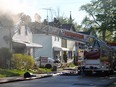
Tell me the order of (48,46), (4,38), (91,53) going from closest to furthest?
(91,53) < (4,38) < (48,46)

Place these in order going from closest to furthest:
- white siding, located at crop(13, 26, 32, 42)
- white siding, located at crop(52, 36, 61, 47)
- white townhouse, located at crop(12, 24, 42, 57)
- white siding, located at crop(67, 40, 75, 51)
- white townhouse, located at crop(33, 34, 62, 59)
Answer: white townhouse, located at crop(12, 24, 42, 57) < white siding, located at crop(13, 26, 32, 42) < white townhouse, located at crop(33, 34, 62, 59) < white siding, located at crop(52, 36, 61, 47) < white siding, located at crop(67, 40, 75, 51)

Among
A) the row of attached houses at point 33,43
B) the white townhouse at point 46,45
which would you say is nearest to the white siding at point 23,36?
the row of attached houses at point 33,43

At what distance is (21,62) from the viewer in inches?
1389

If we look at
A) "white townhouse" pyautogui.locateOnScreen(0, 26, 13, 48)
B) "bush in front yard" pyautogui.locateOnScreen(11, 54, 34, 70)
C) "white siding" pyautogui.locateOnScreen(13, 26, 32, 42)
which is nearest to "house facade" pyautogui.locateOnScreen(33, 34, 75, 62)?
"white siding" pyautogui.locateOnScreen(13, 26, 32, 42)

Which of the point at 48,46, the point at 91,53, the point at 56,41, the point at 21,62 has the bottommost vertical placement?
the point at 21,62

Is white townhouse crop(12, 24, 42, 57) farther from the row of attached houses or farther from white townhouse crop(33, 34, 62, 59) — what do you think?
white townhouse crop(33, 34, 62, 59)

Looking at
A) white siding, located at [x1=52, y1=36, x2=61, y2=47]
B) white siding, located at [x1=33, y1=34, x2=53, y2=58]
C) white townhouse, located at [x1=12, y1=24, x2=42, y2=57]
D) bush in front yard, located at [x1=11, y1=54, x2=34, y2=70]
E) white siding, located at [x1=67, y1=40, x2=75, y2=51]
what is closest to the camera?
bush in front yard, located at [x1=11, y1=54, x2=34, y2=70]

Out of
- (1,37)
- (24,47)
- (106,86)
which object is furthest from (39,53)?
(106,86)

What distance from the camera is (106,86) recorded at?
70.3 ft

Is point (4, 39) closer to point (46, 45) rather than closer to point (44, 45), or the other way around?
point (44, 45)

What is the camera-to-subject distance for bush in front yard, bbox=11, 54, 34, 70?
3485 cm

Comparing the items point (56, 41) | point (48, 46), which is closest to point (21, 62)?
point (48, 46)

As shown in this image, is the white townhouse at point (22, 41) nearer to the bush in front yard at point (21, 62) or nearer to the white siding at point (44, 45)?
the bush in front yard at point (21, 62)

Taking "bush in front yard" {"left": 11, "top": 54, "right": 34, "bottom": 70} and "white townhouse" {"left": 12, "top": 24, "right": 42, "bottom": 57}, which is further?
"white townhouse" {"left": 12, "top": 24, "right": 42, "bottom": 57}
